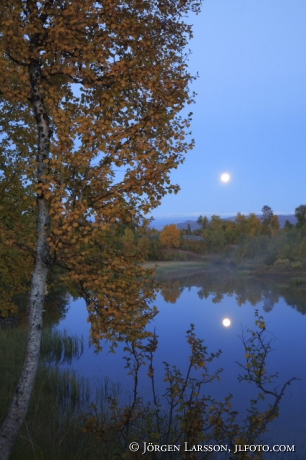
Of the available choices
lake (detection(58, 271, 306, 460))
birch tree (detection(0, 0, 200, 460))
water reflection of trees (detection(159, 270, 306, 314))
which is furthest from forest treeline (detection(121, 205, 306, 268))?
birch tree (detection(0, 0, 200, 460))

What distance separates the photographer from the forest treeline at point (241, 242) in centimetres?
6444

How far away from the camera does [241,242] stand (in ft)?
305

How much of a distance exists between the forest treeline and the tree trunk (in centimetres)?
3343

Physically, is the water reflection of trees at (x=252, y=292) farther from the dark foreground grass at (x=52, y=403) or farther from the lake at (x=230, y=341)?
the dark foreground grass at (x=52, y=403)

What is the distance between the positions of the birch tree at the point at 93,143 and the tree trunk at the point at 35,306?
13 mm

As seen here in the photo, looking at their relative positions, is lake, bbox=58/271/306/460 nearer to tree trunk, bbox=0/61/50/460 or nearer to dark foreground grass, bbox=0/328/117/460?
dark foreground grass, bbox=0/328/117/460


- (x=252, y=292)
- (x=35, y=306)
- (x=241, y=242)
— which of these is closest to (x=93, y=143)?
(x=35, y=306)

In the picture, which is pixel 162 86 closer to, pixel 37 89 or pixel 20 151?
pixel 37 89

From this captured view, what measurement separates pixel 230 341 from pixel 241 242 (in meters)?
73.7

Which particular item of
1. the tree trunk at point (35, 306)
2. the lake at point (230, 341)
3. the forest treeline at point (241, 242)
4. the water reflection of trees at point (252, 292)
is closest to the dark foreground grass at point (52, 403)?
the tree trunk at point (35, 306)

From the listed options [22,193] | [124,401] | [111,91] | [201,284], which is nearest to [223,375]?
[124,401]

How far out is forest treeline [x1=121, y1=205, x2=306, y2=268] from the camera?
64.4 meters

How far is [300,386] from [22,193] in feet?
35.0

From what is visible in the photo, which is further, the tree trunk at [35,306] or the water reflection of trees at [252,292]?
the water reflection of trees at [252,292]
